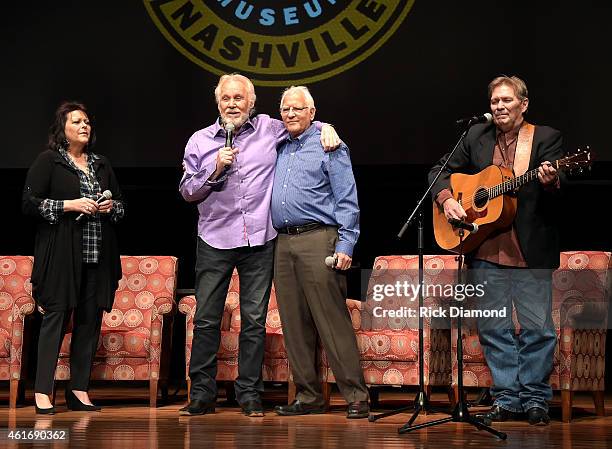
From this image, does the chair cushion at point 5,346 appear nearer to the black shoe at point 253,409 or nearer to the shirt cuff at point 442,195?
the black shoe at point 253,409

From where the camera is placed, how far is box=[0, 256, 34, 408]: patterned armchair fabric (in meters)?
5.09

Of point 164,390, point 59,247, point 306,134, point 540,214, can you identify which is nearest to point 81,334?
point 59,247

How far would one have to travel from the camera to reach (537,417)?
411cm

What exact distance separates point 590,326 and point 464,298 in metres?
0.71

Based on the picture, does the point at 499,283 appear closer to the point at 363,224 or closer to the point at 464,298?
the point at 464,298

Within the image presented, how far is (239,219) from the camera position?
4527 mm

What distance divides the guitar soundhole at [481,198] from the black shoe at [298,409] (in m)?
1.24

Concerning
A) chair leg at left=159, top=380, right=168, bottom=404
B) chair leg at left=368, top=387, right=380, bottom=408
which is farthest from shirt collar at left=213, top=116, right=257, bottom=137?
chair leg at left=368, top=387, right=380, bottom=408

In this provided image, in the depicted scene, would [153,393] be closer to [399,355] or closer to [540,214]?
[399,355]

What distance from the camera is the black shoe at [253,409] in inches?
176

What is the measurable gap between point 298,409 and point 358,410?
32 centimetres

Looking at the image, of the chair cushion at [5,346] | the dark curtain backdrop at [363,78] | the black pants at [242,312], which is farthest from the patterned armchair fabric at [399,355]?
the chair cushion at [5,346]

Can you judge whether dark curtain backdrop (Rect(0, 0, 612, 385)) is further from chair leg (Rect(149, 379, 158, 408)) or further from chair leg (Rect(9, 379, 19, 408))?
chair leg (Rect(9, 379, 19, 408))

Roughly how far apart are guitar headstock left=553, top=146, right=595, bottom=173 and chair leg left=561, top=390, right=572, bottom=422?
3.74ft
